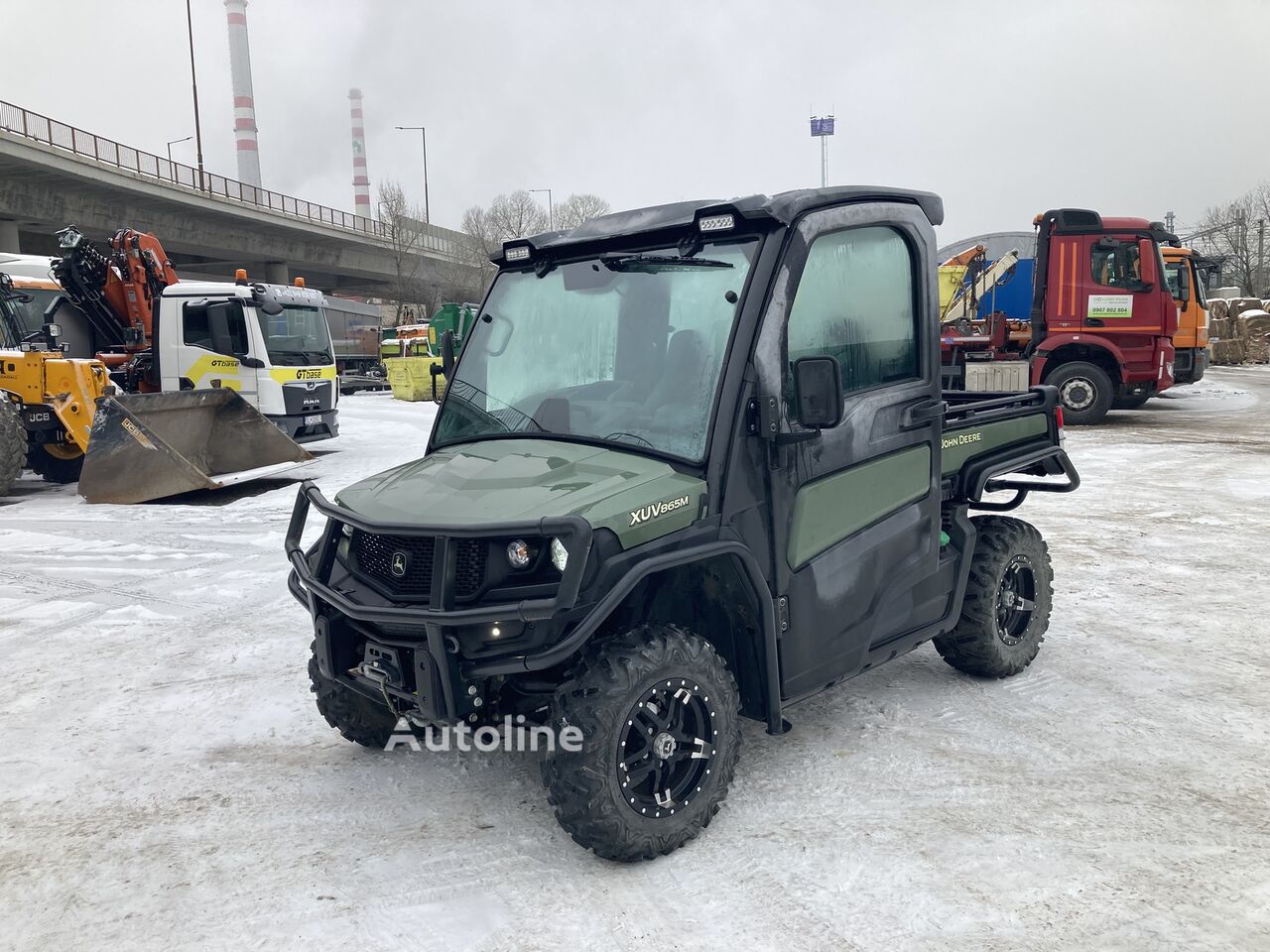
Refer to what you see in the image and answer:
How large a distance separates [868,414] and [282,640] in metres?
3.70

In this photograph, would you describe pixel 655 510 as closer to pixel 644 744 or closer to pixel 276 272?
pixel 644 744

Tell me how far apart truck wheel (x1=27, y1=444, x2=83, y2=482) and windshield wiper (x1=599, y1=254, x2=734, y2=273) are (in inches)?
410

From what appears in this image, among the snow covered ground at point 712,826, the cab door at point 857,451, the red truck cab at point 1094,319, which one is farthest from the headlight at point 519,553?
the red truck cab at point 1094,319

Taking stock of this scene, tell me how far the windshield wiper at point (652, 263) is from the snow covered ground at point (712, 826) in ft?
6.54

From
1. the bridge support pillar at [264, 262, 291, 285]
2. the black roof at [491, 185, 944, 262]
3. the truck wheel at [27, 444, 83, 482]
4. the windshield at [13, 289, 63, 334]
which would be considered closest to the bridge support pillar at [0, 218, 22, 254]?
the bridge support pillar at [264, 262, 291, 285]

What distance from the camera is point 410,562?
303 cm

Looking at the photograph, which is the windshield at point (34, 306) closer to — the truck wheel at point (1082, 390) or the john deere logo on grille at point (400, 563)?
the john deere logo on grille at point (400, 563)

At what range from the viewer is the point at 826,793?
3.50 m

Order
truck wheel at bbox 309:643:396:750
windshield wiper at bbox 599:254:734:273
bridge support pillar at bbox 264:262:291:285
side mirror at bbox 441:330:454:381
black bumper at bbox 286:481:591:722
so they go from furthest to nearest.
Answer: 1. bridge support pillar at bbox 264:262:291:285
2. side mirror at bbox 441:330:454:381
3. truck wheel at bbox 309:643:396:750
4. windshield wiper at bbox 599:254:734:273
5. black bumper at bbox 286:481:591:722

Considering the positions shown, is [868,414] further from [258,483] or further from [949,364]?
[949,364]

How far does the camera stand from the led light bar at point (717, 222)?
129 inches

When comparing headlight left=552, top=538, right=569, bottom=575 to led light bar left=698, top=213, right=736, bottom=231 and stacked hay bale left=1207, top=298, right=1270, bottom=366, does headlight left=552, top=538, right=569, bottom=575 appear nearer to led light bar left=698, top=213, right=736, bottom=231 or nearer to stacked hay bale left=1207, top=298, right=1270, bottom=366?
led light bar left=698, top=213, right=736, bottom=231

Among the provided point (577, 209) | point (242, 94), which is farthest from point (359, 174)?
point (577, 209)

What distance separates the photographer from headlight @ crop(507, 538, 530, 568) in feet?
9.45
